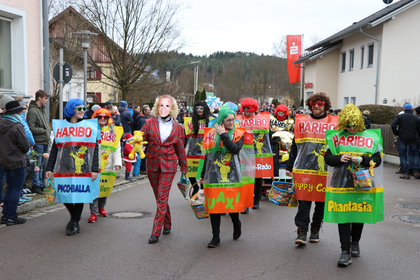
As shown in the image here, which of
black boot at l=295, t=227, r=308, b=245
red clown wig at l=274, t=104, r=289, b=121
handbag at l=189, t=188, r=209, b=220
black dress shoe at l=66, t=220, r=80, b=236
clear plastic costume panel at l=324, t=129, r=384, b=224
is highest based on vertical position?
red clown wig at l=274, t=104, r=289, b=121

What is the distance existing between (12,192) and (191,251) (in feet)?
10.3

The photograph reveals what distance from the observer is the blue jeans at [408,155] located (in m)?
14.6

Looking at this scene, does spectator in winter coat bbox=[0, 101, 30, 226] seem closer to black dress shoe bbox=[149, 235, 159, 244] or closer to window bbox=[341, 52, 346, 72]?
black dress shoe bbox=[149, 235, 159, 244]

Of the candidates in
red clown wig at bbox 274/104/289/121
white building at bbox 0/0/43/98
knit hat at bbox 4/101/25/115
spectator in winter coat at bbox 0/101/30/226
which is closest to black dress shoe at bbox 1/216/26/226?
spectator in winter coat at bbox 0/101/30/226

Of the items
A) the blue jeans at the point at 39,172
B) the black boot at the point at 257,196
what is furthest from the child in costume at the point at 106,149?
the black boot at the point at 257,196

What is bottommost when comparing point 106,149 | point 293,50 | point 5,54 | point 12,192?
point 12,192

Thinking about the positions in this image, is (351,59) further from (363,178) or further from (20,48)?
(363,178)

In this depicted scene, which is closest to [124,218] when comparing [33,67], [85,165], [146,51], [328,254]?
[85,165]

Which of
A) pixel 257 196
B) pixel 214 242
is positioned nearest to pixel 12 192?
pixel 214 242

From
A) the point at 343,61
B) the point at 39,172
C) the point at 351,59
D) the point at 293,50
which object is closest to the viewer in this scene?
the point at 39,172

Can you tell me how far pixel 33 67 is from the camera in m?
14.1

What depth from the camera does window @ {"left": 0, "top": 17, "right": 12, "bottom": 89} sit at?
13.5 meters

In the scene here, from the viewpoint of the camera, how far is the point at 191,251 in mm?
6258

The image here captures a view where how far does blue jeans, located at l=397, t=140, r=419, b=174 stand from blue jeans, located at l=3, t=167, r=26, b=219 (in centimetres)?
1120
